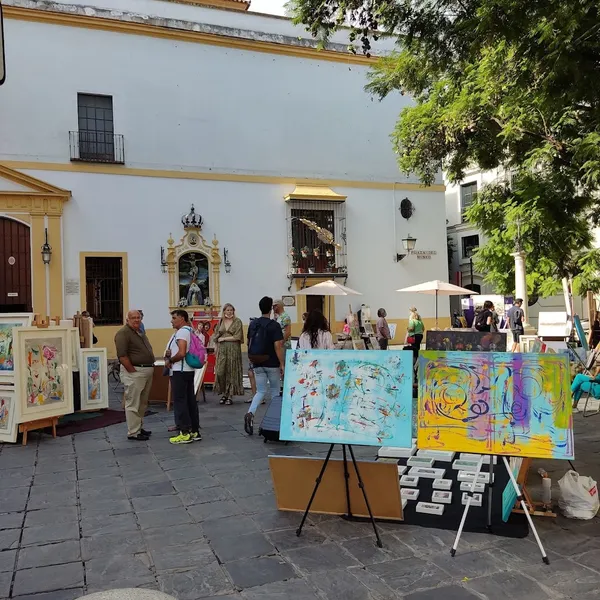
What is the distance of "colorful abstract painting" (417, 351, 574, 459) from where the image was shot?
3879mm

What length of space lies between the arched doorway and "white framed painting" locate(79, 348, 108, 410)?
8.81m

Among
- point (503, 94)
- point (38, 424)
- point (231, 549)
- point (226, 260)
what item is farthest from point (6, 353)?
point (226, 260)

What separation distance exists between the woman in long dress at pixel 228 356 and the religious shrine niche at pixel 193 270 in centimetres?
889

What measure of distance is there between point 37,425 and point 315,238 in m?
14.2

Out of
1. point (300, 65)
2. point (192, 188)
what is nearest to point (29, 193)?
point (192, 188)

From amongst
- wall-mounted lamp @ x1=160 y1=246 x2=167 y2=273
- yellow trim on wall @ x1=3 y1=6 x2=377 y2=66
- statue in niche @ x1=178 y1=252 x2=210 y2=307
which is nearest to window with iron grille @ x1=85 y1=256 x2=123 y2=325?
wall-mounted lamp @ x1=160 y1=246 x2=167 y2=273

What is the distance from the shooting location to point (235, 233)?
64.5 ft

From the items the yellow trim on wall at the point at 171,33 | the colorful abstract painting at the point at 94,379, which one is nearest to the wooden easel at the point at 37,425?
the colorful abstract painting at the point at 94,379

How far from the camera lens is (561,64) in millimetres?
5074

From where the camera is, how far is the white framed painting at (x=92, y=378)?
9359 millimetres

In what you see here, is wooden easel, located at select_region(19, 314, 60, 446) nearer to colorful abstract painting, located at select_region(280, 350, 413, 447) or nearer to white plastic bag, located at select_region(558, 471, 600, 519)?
colorful abstract painting, located at select_region(280, 350, 413, 447)

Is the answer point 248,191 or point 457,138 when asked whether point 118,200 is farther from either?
point 457,138

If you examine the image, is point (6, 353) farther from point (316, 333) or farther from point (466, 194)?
point (466, 194)

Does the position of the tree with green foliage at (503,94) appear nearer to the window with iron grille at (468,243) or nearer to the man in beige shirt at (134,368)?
the man in beige shirt at (134,368)
